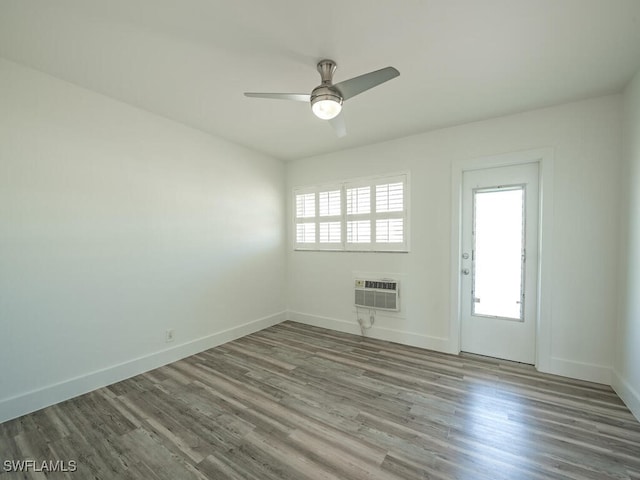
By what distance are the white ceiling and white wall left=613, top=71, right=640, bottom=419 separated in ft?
1.24

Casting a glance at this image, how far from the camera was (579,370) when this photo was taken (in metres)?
2.61

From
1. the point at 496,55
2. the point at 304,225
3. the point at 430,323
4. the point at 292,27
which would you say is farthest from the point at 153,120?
the point at 430,323

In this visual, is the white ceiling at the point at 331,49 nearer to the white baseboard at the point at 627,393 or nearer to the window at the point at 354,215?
the window at the point at 354,215

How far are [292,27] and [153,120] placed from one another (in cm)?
201

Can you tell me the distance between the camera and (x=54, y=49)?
193cm

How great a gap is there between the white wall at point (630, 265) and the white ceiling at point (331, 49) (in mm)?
378

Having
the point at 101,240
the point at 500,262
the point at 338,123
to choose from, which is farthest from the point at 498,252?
the point at 101,240

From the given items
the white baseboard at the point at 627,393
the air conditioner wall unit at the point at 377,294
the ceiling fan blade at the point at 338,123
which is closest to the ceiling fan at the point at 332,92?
the ceiling fan blade at the point at 338,123

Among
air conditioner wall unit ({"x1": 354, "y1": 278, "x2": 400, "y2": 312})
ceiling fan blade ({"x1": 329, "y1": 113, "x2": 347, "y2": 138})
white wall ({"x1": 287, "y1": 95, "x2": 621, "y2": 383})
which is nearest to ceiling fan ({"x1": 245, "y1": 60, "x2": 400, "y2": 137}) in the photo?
ceiling fan blade ({"x1": 329, "y1": 113, "x2": 347, "y2": 138})

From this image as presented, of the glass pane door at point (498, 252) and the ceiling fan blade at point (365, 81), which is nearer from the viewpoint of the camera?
the ceiling fan blade at point (365, 81)

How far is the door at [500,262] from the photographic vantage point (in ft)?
9.51

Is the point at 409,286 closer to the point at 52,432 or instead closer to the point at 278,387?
the point at 278,387

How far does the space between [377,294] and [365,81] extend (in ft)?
8.73

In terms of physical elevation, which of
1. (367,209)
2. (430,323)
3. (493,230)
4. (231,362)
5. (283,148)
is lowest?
(231,362)
